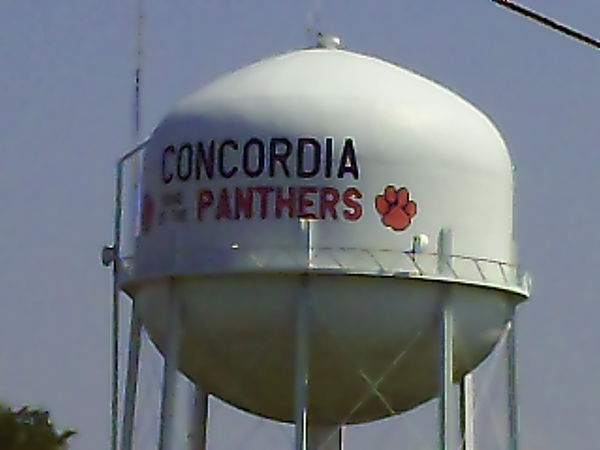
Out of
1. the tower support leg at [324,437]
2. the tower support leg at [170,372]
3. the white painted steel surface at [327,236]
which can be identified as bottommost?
the tower support leg at [324,437]

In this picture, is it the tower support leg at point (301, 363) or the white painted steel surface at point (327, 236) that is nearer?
the tower support leg at point (301, 363)

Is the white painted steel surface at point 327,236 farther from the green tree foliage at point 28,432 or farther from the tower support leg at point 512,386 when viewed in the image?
the green tree foliage at point 28,432

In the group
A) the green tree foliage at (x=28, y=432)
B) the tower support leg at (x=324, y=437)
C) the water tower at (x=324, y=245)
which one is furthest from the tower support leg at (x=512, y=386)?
the green tree foliage at (x=28, y=432)

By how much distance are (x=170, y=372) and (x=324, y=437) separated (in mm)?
3021

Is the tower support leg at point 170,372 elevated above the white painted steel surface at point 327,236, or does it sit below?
below

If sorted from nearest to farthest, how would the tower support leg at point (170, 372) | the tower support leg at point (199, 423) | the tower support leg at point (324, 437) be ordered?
the tower support leg at point (170, 372)
the tower support leg at point (324, 437)
the tower support leg at point (199, 423)

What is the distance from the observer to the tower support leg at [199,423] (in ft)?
84.1

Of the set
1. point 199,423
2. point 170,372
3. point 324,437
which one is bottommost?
point 324,437

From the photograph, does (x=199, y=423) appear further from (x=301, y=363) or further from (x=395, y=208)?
(x=395, y=208)

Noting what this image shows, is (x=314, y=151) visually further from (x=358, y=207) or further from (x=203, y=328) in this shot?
(x=203, y=328)

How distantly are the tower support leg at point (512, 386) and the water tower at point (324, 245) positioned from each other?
547 mm

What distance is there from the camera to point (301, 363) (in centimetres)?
2223

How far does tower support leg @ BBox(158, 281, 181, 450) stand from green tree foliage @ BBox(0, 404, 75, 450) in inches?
642

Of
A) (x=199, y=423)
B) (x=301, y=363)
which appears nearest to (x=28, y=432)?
(x=199, y=423)
